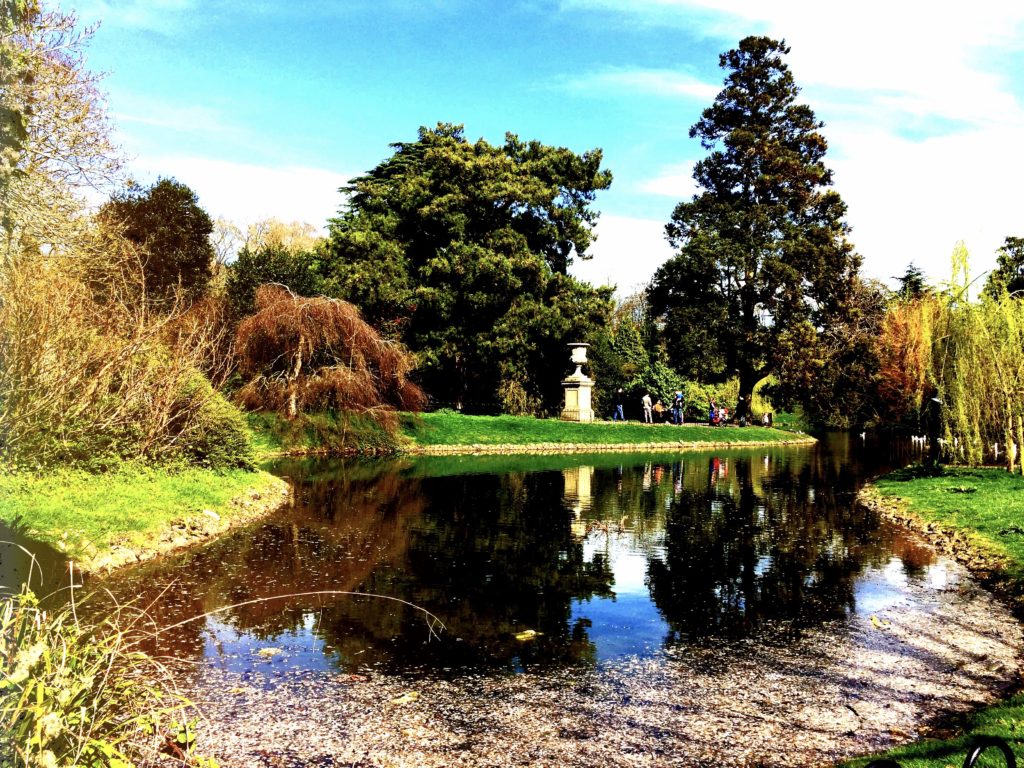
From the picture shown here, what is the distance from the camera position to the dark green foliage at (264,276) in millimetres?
34656

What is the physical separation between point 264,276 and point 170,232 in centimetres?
464

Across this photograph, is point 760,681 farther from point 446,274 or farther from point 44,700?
point 446,274

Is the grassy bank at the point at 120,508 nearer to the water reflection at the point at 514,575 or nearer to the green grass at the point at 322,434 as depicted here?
the water reflection at the point at 514,575

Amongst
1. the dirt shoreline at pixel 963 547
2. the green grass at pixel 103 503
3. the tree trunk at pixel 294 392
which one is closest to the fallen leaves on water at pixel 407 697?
the green grass at pixel 103 503

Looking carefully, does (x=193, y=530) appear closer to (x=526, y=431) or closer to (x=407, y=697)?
(x=407, y=697)

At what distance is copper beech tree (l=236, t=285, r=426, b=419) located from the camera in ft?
94.5

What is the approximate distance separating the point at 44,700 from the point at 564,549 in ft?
32.4

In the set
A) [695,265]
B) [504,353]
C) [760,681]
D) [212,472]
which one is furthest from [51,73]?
[695,265]

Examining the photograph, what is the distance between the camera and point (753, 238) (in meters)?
41.5

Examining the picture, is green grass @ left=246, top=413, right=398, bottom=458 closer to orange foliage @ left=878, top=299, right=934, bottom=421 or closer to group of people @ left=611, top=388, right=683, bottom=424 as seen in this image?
group of people @ left=611, top=388, right=683, bottom=424

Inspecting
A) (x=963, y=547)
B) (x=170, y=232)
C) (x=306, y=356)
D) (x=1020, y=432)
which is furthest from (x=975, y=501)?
(x=170, y=232)

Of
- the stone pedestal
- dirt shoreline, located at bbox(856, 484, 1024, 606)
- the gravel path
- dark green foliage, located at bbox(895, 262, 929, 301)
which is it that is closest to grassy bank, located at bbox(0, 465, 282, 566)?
the gravel path

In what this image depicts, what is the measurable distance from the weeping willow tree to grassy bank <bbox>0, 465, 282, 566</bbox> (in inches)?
666

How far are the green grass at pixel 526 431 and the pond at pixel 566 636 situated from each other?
16392 mm
